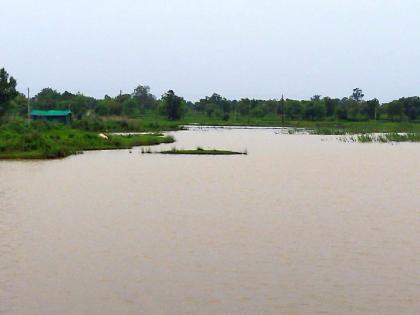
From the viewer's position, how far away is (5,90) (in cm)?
6706

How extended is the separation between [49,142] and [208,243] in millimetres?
31914

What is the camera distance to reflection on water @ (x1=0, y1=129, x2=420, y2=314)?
13.1m

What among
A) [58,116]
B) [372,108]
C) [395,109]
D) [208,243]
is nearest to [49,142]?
[208,243]

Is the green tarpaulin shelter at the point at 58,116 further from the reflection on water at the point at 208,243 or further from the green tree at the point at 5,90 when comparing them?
the reflection on water at the point at 208,243

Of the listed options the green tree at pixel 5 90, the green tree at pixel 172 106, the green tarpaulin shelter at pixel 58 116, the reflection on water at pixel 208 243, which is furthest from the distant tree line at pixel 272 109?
the reflection on water at pixel 208 243

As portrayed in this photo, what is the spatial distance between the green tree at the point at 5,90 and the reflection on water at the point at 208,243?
110 feet

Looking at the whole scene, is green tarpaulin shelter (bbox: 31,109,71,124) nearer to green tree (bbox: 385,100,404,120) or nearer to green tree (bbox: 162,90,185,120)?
green tree (bbox: 162,90,185,120)

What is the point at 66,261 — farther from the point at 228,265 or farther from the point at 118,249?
the point at 228,265

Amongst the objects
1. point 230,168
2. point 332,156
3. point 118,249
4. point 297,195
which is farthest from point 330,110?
point 118,249

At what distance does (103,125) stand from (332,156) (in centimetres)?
3774

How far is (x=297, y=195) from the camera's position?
92.1ft

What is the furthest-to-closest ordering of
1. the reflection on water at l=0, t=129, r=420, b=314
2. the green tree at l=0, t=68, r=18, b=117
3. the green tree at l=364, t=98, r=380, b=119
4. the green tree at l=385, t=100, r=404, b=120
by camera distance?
1. the green tree at l=364, t=98, r=380, b=119
2. the green tree at l=385, t=100, r=404, b=120
3. the green tree at l=0, t=68, r=18, b=117
4. the reflection on water at l=0, t=129, r=420, b=314

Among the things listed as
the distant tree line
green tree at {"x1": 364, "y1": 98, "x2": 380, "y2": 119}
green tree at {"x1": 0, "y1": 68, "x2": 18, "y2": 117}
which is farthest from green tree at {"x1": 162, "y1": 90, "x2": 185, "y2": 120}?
green tree at {"x1": 0, "y1": 68, "x2": 18, "y2": 117}

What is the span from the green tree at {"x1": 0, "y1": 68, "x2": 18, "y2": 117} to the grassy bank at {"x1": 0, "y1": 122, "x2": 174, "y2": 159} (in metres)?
11.8
